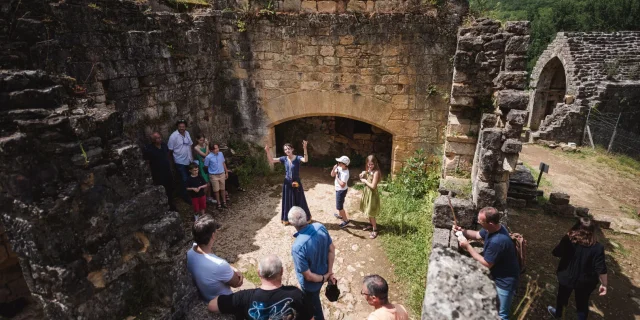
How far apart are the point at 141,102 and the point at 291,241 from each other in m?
3.37

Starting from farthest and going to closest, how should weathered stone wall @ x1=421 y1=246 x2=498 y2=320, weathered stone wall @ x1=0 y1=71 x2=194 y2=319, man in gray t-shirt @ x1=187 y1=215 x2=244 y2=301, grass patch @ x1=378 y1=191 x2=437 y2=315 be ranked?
grass patch @ x1=378 y1=191 x2=437 y2=315
man in gray t-shirt @ x1=187 y1=215 x2=244 y2=301
weathered stone wall @ x1=0 y1=71 x2=194 y2=319
weathered stone wall @ x1=421 y1=246 x2=498 y2=320

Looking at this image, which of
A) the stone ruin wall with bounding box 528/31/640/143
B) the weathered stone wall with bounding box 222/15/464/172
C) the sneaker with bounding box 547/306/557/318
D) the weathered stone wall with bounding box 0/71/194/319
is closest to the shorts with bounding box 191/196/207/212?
the weathered stone wall with bounding box 222/15/464/172

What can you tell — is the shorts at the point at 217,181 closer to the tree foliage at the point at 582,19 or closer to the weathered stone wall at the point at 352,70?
the weathered stone wall at the point at 352,70

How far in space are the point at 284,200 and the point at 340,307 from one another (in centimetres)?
214

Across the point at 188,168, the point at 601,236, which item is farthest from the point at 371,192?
the point at 601,236

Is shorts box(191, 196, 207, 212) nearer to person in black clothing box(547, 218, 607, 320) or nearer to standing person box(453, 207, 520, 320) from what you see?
standing person box(453, 207, 520, 320)

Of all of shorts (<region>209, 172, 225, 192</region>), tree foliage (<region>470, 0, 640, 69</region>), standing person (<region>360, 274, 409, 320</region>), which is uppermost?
tree foliage (<region>470, 0, 640, 69</region>)

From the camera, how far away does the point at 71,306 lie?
264 cm

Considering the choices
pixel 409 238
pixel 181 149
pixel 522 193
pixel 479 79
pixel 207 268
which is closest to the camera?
pixel 207 268

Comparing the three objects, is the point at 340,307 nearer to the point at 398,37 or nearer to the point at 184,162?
the point at 184,162

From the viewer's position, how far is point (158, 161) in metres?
5.62

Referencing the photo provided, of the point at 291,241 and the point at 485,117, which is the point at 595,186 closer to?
the point at 485,117

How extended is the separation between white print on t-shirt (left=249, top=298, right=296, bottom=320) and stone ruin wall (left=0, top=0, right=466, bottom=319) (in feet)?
2.34

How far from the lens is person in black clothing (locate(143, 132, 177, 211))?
5.56 metres
